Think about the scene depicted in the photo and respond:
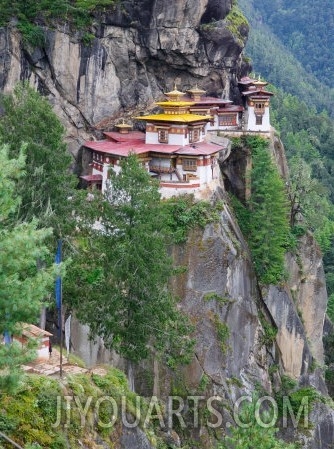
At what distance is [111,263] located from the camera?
80.7ft

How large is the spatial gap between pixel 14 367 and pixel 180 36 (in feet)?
108

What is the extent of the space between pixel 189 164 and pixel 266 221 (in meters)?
6.24

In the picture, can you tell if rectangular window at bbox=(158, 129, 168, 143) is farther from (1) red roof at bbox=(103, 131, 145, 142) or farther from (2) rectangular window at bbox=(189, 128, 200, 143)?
(1) red roof at bbox=(103, 131, 145, 142)

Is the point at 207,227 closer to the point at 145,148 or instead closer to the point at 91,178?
the point at 145,148

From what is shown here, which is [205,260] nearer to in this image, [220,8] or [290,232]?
[290,232]

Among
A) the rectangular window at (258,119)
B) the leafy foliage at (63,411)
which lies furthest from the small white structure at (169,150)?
the leafy foliage at (63,411)

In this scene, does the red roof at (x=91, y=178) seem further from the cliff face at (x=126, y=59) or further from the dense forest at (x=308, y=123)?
the dense forest at (x=308, y=123)

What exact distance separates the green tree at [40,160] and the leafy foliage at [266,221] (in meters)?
17.2

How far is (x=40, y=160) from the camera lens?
2541 cm

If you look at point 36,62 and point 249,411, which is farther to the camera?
point 36,62

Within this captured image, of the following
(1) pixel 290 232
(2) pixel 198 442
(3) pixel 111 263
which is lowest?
(2) pixel 198 442

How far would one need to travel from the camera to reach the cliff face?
38.8m

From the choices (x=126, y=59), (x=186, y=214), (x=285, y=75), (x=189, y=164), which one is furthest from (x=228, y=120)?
(x=285, y=75)

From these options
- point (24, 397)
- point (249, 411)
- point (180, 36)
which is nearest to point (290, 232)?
point (180, 36)
